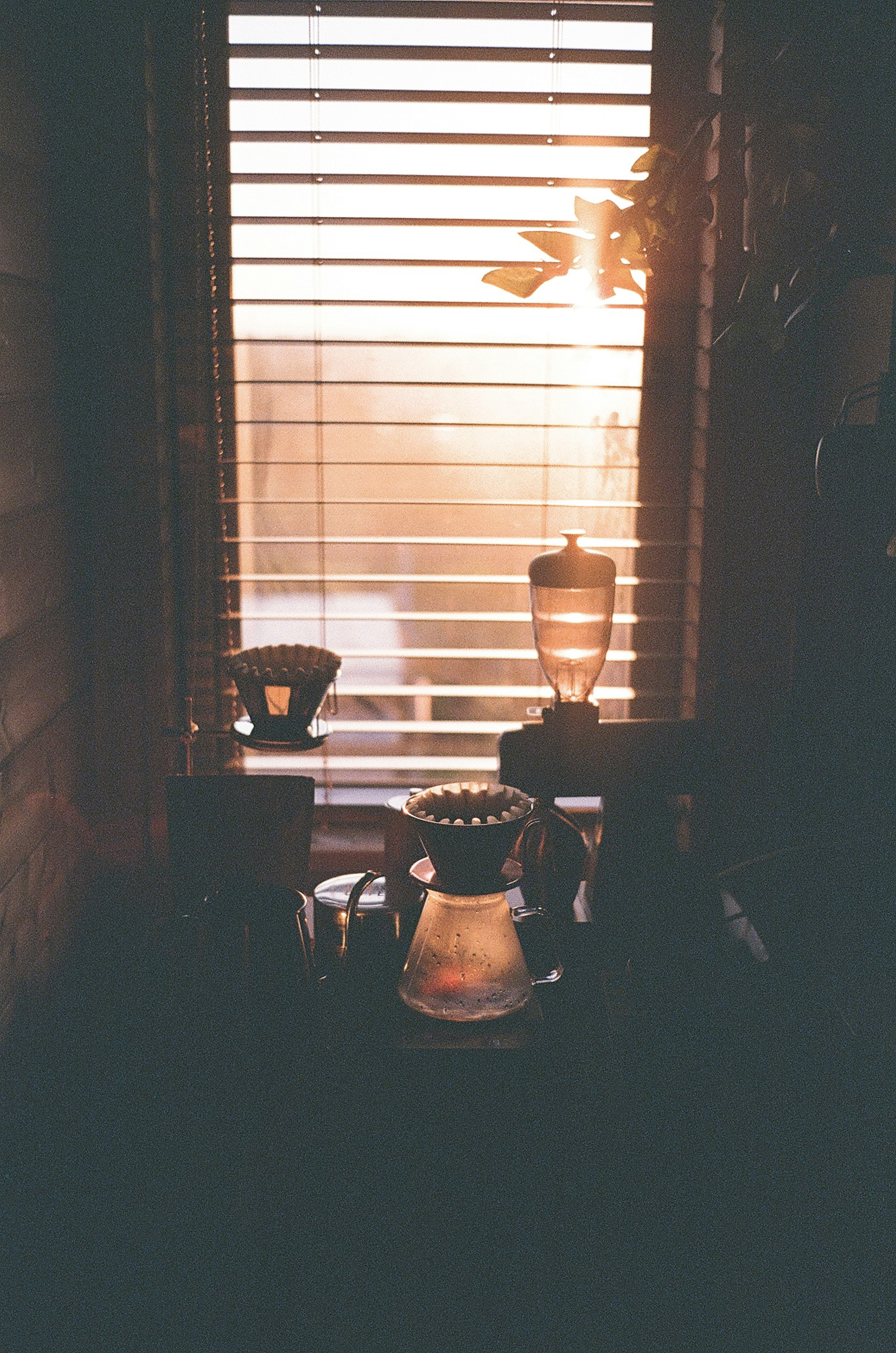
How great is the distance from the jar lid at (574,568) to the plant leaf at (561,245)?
48 cm

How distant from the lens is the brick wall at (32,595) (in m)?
1.69

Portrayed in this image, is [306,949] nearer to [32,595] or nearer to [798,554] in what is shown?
[32,595]

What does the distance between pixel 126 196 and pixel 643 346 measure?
1.04 metres

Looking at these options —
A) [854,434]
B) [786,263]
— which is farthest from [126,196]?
[854,434]

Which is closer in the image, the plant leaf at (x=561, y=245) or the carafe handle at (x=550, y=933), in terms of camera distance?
the carafe handle at (x=550, y=933)

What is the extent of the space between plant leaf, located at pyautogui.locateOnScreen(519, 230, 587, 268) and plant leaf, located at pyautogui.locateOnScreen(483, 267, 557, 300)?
0.09 ft

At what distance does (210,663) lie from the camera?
7.54ft

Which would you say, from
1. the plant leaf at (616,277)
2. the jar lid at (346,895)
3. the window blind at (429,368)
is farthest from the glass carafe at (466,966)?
the plant leaf at (616,277)

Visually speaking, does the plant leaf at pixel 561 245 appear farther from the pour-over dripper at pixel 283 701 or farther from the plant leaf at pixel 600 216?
the pour-over dripper at pixel 283 701

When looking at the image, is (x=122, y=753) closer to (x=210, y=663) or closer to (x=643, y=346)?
(x=210, y=663)

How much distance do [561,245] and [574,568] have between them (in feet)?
1.86

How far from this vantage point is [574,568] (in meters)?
1.83

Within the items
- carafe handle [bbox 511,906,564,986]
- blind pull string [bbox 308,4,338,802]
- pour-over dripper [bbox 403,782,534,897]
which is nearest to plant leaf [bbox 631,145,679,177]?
blind pull string [bbox 308,4,338,802]

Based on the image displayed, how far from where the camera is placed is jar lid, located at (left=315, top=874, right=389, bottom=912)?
1.79m
